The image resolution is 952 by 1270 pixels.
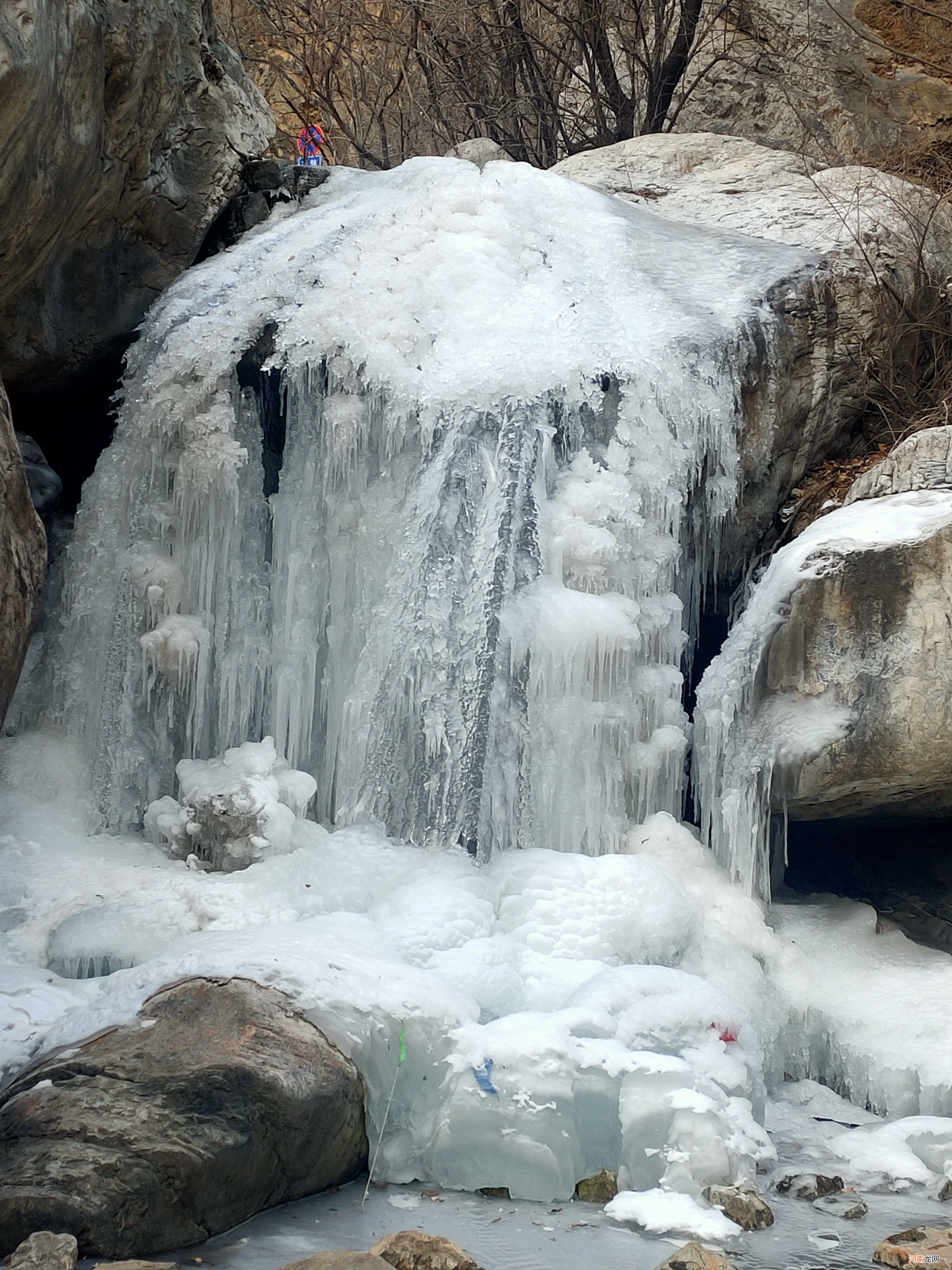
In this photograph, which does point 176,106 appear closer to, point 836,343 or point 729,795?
point 836,343

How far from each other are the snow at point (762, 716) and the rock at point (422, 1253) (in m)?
2.20

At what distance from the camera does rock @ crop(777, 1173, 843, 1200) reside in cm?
312

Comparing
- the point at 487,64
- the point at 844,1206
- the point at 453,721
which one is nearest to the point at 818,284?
the point at 453,721

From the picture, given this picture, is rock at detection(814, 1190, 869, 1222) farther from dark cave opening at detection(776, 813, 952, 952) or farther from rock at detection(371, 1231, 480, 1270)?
dark cave opening at detection(776, 813, 952, 952)

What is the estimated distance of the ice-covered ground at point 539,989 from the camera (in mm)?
3164

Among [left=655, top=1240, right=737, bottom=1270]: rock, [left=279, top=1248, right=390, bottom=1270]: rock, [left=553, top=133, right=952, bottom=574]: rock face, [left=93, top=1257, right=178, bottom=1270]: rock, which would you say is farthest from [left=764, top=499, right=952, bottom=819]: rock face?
[left=93, top=1257, right=178, bottom=1270]: rock

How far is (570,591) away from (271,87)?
27.7 ft

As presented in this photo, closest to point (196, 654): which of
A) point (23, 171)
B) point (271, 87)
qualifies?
point (23, 171)

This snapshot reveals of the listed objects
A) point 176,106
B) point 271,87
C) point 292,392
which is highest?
point 271,87

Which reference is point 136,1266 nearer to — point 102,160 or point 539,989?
point 539,989

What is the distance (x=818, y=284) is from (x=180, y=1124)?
4468 mm

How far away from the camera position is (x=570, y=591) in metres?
4.61

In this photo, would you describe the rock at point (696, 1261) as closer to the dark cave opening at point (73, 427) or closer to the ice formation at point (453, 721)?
the ice formation at point (453, 721)

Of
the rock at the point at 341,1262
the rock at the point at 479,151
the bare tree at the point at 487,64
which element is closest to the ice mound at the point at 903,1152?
the rock at the point at 341,1262
